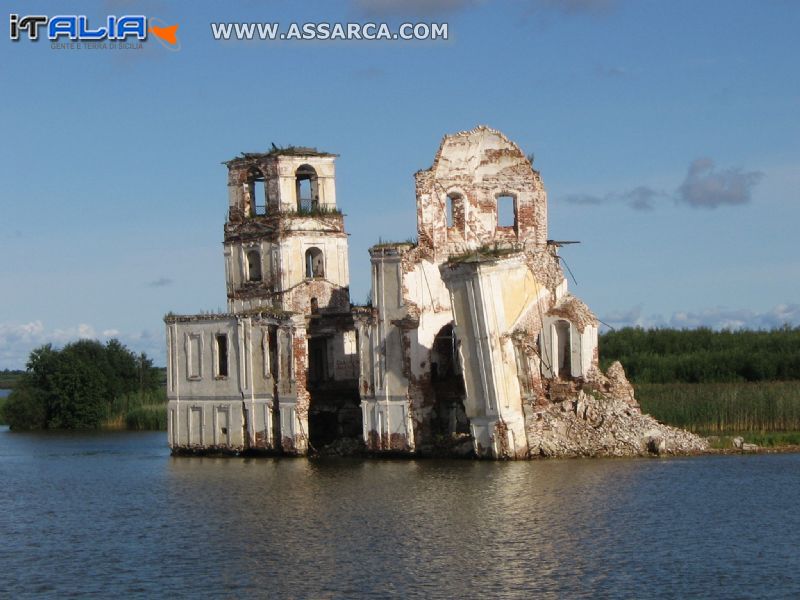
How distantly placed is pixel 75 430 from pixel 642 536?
169ft

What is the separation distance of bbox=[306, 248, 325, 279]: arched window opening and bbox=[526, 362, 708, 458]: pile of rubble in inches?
488

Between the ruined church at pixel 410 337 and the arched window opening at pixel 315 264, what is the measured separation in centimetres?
7

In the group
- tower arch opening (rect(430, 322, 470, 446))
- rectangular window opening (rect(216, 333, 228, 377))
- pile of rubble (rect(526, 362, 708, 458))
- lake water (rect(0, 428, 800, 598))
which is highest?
rectangular window opening (rect(216, 333, 228, 377))

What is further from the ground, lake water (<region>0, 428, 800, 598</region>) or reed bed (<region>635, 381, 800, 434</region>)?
reed bed (<region>635, 381, 800, 434</region>)

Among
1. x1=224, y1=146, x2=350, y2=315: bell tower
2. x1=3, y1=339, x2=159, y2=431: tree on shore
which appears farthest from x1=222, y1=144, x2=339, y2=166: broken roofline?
x1=3, y1=339, x2=159, y2=431: tree on shore

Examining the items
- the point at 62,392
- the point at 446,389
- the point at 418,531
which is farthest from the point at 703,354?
the point at 62,392

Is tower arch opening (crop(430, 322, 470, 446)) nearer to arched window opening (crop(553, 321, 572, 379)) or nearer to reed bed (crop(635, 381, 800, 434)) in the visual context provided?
arched window opening (crop(553, 321, 572, 379))

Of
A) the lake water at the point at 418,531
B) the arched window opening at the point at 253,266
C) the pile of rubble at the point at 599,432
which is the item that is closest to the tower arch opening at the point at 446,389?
the lake water at the point at 418,531

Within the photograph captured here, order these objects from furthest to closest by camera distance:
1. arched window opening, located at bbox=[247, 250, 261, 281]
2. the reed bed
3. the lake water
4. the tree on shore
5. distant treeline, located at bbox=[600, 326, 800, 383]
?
the tree on shore, distant treeline, located at bbox=[600, 326, 800, 383], arched window opening, located at bbox=[247, 250, 261, 281], the reed bed, the lake water

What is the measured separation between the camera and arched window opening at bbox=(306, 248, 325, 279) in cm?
5162

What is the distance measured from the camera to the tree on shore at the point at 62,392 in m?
76.3

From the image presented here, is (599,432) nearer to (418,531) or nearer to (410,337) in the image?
(410,337)

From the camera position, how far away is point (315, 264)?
171 feet

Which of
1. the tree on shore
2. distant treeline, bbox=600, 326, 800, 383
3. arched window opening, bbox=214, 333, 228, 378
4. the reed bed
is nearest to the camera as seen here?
the reed bed
